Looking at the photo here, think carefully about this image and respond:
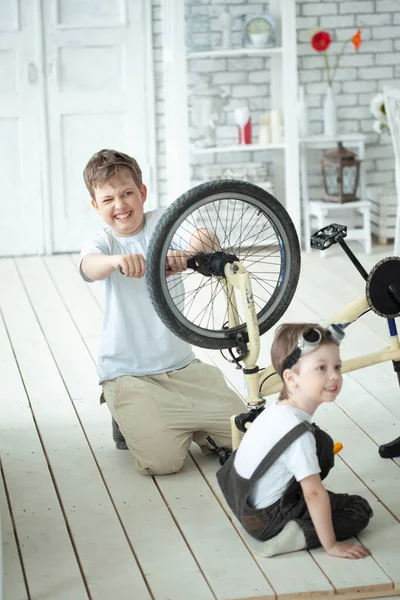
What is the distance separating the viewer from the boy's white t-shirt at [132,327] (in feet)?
9.69

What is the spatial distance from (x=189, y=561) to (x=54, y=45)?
14.4 ft

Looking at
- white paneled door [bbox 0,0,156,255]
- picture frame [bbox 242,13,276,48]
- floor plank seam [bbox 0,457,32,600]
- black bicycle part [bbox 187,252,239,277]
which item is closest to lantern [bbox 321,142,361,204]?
picture frame [bbox 242,13,276,48]

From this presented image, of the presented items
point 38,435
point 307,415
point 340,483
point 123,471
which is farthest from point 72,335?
point 307,415

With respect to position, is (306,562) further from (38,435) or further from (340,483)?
(38,435)

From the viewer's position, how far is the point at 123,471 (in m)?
2.90

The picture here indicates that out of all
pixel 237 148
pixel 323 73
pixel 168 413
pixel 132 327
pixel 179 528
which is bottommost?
pixel 179 528

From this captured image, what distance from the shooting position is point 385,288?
2779mm

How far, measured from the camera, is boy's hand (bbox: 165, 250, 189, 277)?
8.72 ft

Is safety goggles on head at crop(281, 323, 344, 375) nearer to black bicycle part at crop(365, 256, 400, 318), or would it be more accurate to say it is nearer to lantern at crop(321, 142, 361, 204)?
black bicycle part at crop(365, 256, 400, 318)

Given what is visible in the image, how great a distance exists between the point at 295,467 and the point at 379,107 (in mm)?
4116

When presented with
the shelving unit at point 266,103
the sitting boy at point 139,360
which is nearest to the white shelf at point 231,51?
the shelving unit at point 266,103

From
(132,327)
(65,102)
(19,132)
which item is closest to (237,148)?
(65,102)

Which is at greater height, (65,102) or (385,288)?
(65,102)

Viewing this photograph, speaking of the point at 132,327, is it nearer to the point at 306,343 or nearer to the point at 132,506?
the point at 132,506
